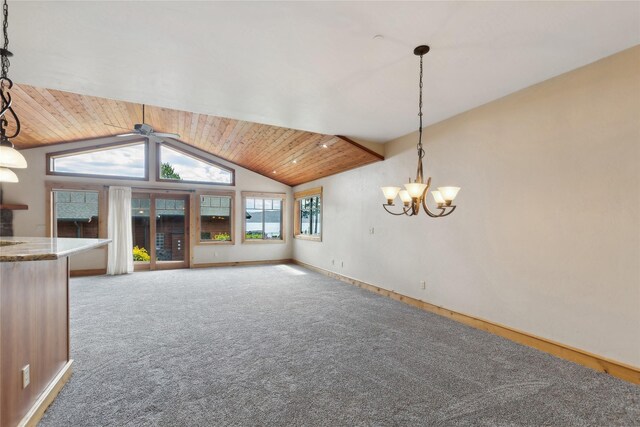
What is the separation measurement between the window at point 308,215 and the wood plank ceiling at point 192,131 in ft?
2.15

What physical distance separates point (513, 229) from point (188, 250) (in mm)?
7401

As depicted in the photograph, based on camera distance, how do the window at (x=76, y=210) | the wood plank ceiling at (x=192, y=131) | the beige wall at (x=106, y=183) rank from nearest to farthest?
the wood plank ceiling at (x=192, y=131), the beige wall at (x=106, y=183), the window at (x=76, y=210)

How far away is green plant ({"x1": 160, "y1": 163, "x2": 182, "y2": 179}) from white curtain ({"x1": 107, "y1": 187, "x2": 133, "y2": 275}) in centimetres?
89

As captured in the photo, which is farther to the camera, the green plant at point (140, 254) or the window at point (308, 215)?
the window at point (308, 215)

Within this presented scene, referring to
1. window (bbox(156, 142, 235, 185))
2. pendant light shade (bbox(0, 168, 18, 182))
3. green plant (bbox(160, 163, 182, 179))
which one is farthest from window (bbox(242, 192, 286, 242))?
pendant light shade (bbox(0, 168, 18, 182))

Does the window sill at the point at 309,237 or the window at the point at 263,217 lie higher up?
the window at the point at 263,217

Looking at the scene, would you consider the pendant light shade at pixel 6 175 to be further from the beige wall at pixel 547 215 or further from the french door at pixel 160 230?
the french door at pixel 160 230

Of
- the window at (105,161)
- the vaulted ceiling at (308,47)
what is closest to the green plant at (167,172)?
the window at (105,161)

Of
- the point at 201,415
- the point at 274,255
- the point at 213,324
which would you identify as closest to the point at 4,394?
the point at 201,415

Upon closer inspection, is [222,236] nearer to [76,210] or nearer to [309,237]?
[309,237]

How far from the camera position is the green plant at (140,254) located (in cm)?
743

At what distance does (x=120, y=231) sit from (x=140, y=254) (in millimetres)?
798

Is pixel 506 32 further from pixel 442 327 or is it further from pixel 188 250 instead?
pixel 188 250

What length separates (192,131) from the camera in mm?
6531
